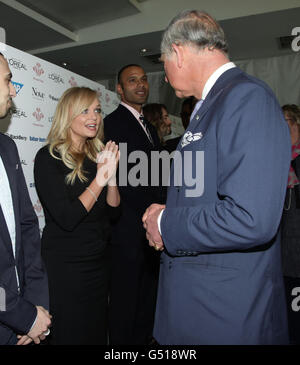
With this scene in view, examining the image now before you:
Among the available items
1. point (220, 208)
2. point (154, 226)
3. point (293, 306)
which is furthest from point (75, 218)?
point (293, 306)

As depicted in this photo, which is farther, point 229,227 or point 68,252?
point 68,252

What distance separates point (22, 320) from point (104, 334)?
88 centimetres

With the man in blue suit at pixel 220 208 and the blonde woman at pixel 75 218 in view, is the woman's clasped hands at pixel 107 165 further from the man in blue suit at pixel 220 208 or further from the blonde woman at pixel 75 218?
the man in blue suit at pixel 220 208

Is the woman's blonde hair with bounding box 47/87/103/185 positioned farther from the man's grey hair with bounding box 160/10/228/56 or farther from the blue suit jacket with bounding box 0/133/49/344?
the man's grey hair with bounding box 160/10/228/56

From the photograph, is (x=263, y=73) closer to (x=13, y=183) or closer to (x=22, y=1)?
(x=22, y=1)

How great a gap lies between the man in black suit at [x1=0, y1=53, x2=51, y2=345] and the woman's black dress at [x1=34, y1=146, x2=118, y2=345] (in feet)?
0.83

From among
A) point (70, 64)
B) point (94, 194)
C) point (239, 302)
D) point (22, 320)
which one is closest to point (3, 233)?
point (22, 320)

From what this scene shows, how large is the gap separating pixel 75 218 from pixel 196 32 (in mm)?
1049

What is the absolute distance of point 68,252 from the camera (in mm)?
1690

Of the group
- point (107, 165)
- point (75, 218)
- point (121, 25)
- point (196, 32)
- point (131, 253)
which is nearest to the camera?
point (196, 32)

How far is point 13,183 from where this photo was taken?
1295mm

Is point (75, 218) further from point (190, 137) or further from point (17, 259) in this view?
point (190, 137)

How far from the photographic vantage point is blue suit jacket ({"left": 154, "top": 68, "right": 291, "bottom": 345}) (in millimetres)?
843

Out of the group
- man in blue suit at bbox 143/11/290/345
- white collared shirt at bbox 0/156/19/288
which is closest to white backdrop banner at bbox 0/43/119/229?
white collared shirt at bbox 0/156/19/288
